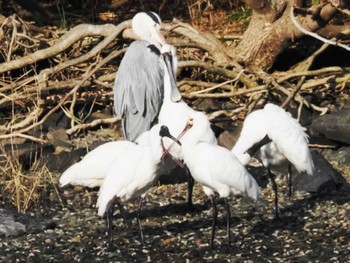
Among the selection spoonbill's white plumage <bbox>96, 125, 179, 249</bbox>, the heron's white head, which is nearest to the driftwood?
the heron's white head

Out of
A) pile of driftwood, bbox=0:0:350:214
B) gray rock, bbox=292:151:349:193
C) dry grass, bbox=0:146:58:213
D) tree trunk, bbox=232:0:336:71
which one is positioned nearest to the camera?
dry grass, bbox=0:146:58:213

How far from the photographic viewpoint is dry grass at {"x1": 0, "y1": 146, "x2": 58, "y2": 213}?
26.7ft

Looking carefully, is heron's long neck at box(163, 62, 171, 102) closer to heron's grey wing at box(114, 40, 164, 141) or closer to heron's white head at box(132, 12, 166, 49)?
heron's grey wing at box(114, 40, 164, 141)

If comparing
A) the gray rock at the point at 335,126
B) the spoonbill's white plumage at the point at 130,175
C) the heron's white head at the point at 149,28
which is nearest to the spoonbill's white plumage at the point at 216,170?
the spoonbill's white plumage at the point at 130,175

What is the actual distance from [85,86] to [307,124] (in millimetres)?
2236

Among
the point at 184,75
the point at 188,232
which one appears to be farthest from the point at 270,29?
the point at 188,232

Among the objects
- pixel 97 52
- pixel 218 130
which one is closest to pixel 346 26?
pixel 218 130

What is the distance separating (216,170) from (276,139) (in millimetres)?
924

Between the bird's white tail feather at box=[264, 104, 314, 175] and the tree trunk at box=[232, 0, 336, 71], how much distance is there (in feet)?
7.14

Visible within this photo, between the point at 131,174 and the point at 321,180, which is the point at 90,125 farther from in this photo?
the point at 131,174

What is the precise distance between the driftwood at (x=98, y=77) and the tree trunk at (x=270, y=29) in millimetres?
→ 59

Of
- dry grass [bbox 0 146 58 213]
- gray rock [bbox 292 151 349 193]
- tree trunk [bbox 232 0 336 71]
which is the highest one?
tree trunk [bbox 232 0 336 71]

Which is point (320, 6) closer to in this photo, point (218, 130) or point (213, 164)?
point (218, 130)

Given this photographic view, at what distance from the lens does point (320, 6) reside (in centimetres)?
977
